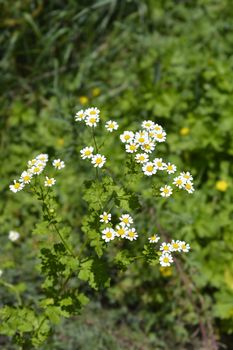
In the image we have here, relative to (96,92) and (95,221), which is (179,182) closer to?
(95,221)

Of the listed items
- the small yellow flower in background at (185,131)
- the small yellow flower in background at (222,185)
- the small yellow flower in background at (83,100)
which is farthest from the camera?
the small yellow flower in background at (83,100)

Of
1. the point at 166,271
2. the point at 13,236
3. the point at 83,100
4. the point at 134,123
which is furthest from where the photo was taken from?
the point at 83,100

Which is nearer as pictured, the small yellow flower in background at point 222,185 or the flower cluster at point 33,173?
the flower cluster at point 33,173

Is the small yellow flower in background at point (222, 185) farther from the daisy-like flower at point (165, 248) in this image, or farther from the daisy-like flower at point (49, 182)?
the daisy-like flower at point (49, 182)

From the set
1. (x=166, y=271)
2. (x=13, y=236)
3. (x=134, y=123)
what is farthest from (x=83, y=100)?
(x=166, y=271)

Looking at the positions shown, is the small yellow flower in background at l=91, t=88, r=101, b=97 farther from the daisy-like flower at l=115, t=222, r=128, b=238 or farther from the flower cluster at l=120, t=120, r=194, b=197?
the daisy-like flower at l=115, t=222, r=128, b=238

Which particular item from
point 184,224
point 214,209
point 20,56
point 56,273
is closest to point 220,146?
point 214,209

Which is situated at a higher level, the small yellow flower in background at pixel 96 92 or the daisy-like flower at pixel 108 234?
the small yellow flower in background at pixel 96 92

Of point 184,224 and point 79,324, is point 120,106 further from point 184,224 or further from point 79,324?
point 79,324

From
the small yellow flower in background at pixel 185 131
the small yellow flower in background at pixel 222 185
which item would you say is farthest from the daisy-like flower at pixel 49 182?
the small yellow flower in background at pixel 185 131
